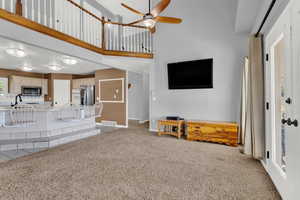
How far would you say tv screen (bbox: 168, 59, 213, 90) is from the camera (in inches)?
160

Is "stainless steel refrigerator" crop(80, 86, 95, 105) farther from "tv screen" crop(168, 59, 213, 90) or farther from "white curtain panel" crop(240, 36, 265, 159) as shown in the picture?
"white curtain panel" crop(240, 36, 265, 159)

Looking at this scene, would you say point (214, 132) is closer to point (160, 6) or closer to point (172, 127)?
point (172, 127)

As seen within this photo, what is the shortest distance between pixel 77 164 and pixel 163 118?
114 inches

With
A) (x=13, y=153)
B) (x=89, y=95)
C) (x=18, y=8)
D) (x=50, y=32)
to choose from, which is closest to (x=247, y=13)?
(x=50, y=32)

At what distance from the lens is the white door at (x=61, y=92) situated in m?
7.70

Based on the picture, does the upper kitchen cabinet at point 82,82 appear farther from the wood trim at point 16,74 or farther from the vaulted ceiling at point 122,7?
the vaulted ceiling at point 122,7

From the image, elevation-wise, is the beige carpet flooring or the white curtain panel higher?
the white curtain panel

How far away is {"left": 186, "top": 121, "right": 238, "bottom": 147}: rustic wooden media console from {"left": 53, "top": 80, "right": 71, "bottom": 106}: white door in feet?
22.1

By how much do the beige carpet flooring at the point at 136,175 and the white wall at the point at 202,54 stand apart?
1330 mm

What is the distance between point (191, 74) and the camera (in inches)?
168

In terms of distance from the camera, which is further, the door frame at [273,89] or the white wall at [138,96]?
the white wall at [138,96]

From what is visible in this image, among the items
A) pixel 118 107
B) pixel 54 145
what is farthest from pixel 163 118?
pixel 54 145

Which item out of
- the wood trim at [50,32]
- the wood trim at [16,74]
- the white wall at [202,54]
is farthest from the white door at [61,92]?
the white wall at [202,54]

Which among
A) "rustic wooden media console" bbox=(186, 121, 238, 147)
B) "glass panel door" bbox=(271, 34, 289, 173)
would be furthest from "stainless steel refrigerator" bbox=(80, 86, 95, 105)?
"glass panel door" bbox=(271, 34, 289, 173)
